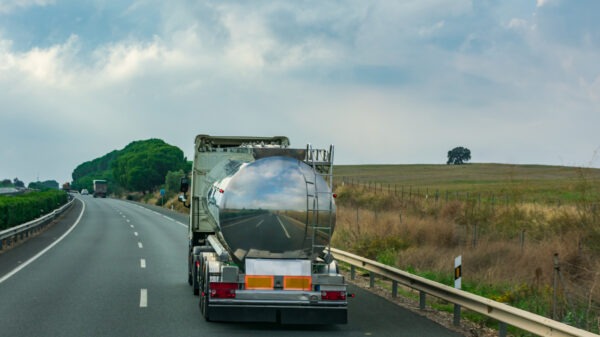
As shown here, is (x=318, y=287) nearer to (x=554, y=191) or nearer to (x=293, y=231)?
(x=293, y=231)

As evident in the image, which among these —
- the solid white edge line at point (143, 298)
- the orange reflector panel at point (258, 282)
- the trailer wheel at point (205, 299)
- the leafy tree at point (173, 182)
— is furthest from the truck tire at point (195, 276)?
the leafy tree at point (173, 182)

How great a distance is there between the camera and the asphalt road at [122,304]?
928 centimetres

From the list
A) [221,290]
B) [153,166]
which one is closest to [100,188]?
[153,166]

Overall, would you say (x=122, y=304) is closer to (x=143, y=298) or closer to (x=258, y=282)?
(x=143, y=298)

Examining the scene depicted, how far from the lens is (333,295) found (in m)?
9.40

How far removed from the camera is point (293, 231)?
957cm

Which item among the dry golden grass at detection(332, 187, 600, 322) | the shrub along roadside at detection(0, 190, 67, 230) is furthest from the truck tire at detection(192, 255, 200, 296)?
the shrub along roadside at detection(0, 190, 67, 230)

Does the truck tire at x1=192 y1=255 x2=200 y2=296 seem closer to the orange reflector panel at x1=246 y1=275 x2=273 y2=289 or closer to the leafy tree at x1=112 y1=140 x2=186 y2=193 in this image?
the orange reflector panel at x1=246 y1=275 x2=273 y2=289

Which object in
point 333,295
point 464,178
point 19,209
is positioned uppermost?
point 464,178

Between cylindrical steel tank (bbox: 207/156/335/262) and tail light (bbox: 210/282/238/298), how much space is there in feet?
1.85

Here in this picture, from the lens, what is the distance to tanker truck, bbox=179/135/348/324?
929cm

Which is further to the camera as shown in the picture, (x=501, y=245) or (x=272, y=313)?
(x=501, y=245)

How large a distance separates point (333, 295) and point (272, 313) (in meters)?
0.95

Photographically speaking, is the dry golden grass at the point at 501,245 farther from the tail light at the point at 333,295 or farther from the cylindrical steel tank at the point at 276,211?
the cylindrical steel tank at the point at 276,211
